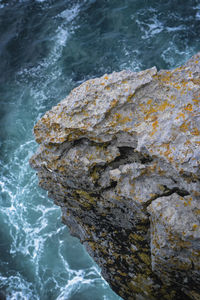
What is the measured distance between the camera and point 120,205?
5.83 m

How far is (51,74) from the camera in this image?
20.7m

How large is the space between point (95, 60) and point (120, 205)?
16389 millimetres

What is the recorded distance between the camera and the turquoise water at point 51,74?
14891 mm

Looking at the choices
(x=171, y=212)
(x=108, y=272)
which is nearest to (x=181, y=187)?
(x=171, y=212)

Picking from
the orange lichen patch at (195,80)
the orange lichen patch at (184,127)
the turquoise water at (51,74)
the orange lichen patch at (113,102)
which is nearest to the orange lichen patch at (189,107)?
the orange lichen patch at (184,127)

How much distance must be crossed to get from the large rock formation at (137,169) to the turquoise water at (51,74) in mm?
9089

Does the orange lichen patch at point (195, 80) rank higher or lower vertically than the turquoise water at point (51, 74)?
higher

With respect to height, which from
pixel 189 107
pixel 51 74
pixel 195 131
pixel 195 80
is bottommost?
pixel 51 74

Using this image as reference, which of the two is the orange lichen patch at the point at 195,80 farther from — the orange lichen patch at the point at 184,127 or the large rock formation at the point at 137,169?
the orange lichen patch at the point at 184,127

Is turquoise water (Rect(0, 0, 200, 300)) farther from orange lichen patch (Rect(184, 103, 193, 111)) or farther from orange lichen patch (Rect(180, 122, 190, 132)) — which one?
orange lichen patch (Rect(184, 103, 193, 111))

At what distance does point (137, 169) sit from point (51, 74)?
17055mm

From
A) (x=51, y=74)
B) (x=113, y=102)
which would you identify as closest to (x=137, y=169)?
(x=113, y=102)

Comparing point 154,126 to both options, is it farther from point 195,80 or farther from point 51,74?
Answer: point 51,74

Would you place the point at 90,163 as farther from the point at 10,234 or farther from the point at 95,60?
the point at 95,60
